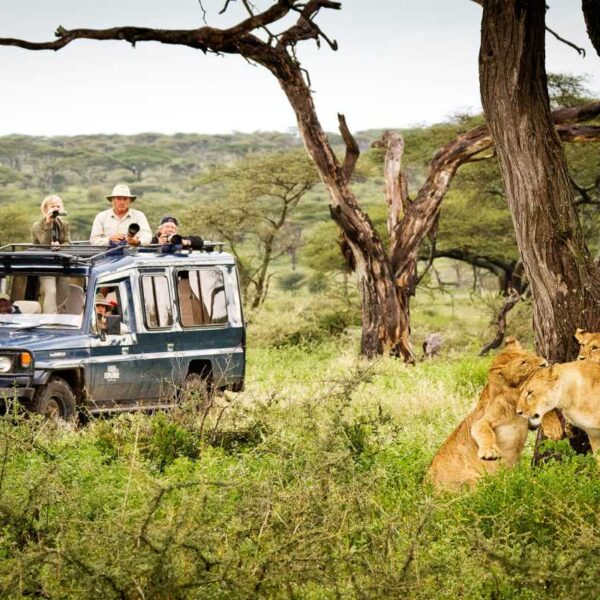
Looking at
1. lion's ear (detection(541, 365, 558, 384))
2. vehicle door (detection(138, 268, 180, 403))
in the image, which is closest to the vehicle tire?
vehicle door (detection(138, 268, 180, 403))

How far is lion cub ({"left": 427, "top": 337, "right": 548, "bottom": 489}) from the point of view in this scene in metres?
6.30

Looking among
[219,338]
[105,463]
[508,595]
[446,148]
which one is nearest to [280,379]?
[219,338]

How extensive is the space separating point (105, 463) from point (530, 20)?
3.87 m

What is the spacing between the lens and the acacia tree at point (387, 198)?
16016 mm

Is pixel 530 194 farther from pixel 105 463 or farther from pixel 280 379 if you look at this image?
pixel 280 379

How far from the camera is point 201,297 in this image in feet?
42.3

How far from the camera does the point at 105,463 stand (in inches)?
319

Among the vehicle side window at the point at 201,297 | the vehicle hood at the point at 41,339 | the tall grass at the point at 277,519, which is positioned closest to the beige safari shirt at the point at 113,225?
the vehicle side window at the point at 201,297

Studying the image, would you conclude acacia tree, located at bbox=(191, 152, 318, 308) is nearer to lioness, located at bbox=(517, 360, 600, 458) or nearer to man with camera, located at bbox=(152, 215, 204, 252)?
man with camera, located at bbox=(152, 215, 204, 252)

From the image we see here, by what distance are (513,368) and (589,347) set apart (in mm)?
541

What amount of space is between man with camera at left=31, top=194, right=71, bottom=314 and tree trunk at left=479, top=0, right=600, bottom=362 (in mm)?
4880

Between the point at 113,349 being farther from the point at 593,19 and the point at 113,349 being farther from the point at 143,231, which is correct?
the point at 593,19

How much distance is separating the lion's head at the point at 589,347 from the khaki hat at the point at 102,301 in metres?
5.52

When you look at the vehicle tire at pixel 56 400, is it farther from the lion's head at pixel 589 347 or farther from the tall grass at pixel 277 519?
the lion's head at pixel 589 347
